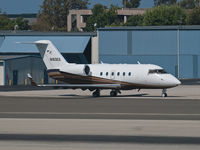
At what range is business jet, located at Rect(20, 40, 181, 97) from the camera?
140ft

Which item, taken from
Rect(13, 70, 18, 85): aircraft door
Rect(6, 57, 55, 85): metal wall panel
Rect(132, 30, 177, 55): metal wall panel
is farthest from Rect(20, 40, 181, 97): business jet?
Rect(132, 30, 177, 55): metal wall panel

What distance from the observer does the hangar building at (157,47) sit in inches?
3125

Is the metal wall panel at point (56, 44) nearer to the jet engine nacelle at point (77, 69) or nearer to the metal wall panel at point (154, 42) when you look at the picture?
the metal wall panel at point (154, 42)

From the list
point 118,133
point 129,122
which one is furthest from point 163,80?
point 118,133

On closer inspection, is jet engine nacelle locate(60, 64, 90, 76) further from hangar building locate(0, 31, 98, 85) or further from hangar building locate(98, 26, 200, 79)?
hangar building locate(98, 26, 200, 79)

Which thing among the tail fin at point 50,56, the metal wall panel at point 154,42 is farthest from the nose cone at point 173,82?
the metal wall panel at point 154,42

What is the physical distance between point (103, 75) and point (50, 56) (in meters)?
4.47

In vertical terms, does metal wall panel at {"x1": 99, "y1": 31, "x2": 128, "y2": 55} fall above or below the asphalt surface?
above

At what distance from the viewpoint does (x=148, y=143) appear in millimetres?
17750

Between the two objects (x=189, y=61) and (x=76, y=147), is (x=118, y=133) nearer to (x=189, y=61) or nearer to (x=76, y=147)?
(x=76, y=147)

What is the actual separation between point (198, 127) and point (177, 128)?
0.91 metres

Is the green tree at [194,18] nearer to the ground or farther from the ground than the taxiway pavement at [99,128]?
farther from the ground

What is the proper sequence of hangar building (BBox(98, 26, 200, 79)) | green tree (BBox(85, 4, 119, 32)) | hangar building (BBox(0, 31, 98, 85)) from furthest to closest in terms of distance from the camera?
1. green tree (BBox(85, 4, 119, 32))
2. hangar building (BBox(98, 26, 200, 79))
3. hangar building (BBox(0, 31, 98, 85))

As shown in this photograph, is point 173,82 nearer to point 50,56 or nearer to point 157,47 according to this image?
point 50,56
